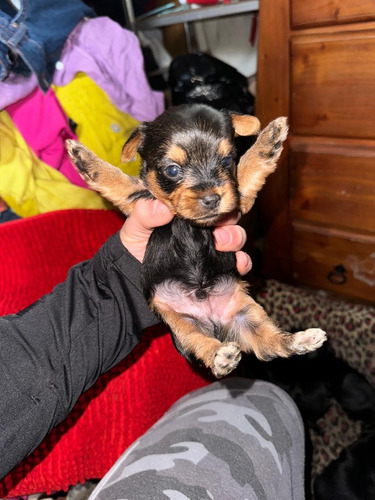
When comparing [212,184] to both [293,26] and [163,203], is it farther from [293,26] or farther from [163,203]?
[293,26]

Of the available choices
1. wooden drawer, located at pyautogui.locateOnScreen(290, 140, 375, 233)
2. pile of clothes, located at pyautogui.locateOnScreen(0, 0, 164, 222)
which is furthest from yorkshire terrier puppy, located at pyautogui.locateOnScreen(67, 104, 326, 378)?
wooden drawer, located at pyautogui.locateOnScreen(290, 140, 375, 233)

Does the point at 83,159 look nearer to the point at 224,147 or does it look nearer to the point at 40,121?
the point at 224,147

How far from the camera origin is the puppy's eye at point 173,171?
4.23ft

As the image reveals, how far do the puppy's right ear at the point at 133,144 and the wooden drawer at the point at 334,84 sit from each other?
4.07 ft

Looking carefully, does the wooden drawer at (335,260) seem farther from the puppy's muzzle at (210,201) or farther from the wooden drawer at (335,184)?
the puppy's muzzle at (210,201)

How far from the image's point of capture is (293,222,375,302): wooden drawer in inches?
103

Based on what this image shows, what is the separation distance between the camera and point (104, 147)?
Answer: 7.18 ft

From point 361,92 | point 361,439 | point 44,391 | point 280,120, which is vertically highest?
point 280,120

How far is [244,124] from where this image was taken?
141 cm

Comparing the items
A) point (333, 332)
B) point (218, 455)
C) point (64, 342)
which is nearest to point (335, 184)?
point (333, 332)

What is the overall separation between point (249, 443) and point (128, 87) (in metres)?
1.96

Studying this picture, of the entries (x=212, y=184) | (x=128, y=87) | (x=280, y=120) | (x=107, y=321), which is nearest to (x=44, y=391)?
(x=107, y=321)

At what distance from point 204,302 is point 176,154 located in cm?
53

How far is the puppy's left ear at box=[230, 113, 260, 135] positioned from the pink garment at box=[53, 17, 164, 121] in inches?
45.3
